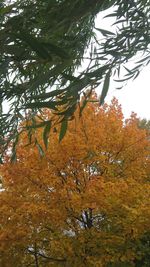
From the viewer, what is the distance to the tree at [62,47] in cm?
202

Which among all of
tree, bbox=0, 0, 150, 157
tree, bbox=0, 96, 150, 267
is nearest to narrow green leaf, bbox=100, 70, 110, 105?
tree, bbox=0, 0, 150, 157

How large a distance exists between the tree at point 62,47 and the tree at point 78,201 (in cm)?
625

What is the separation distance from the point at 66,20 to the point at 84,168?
26.8 feet

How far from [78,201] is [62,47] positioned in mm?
6690

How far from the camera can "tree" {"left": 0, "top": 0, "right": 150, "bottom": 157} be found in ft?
6.64

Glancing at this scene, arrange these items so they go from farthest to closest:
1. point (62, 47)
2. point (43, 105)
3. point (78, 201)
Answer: point (78, 201) < point (62, 47) < point (43, 105)

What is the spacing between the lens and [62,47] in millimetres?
2869

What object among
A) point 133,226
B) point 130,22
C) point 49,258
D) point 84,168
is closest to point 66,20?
point 130,22

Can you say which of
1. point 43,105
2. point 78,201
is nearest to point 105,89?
point 43,105

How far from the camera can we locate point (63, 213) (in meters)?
9.51

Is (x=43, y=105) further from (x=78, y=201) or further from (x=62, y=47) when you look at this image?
(x=78, y=201)

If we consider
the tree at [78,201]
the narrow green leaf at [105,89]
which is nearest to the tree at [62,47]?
the narrow green leaf at [105,89]

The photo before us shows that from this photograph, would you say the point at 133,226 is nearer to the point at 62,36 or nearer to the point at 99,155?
the point at 99,155

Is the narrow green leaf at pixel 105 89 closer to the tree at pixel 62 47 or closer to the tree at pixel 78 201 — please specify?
the tree at pixel 62 47
